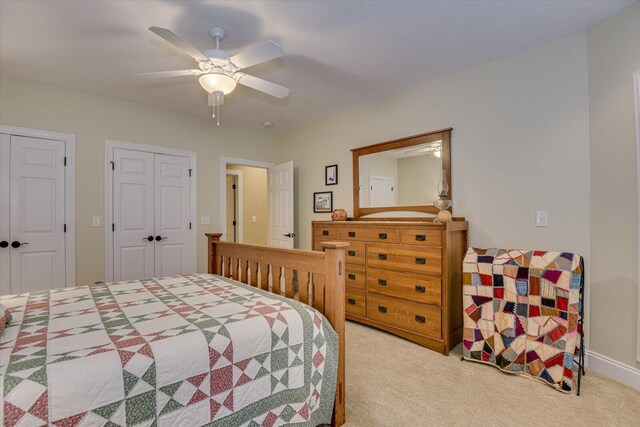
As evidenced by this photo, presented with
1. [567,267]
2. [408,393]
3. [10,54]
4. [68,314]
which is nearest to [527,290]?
[567,267]

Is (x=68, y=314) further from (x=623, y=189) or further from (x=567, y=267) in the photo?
(x=623, y=189)

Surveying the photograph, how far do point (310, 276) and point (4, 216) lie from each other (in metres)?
3.21

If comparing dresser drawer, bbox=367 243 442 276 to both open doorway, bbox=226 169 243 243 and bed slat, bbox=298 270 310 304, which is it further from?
open doorway, bbox=226 169 243 243

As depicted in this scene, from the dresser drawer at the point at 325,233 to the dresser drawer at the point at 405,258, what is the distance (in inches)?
20.4

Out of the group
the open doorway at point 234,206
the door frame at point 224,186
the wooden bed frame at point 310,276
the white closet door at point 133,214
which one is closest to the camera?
the wooden bed frame at point 310,276

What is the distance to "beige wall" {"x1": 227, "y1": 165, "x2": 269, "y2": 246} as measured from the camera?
20.1 ft

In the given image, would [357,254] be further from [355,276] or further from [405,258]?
[405,258]

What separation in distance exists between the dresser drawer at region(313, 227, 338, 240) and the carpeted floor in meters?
1.40

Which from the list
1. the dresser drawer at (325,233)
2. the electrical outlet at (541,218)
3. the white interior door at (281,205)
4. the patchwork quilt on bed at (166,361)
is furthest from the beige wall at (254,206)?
the electrical outlet at (541,218)

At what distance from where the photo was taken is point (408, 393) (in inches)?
79.0

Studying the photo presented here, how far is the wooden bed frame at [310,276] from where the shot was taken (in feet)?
5.45

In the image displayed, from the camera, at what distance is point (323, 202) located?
4.32 m

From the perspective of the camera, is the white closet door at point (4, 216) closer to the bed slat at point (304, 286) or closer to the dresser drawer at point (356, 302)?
the bed slat at point (304, 286)

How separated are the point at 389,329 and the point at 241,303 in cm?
180
